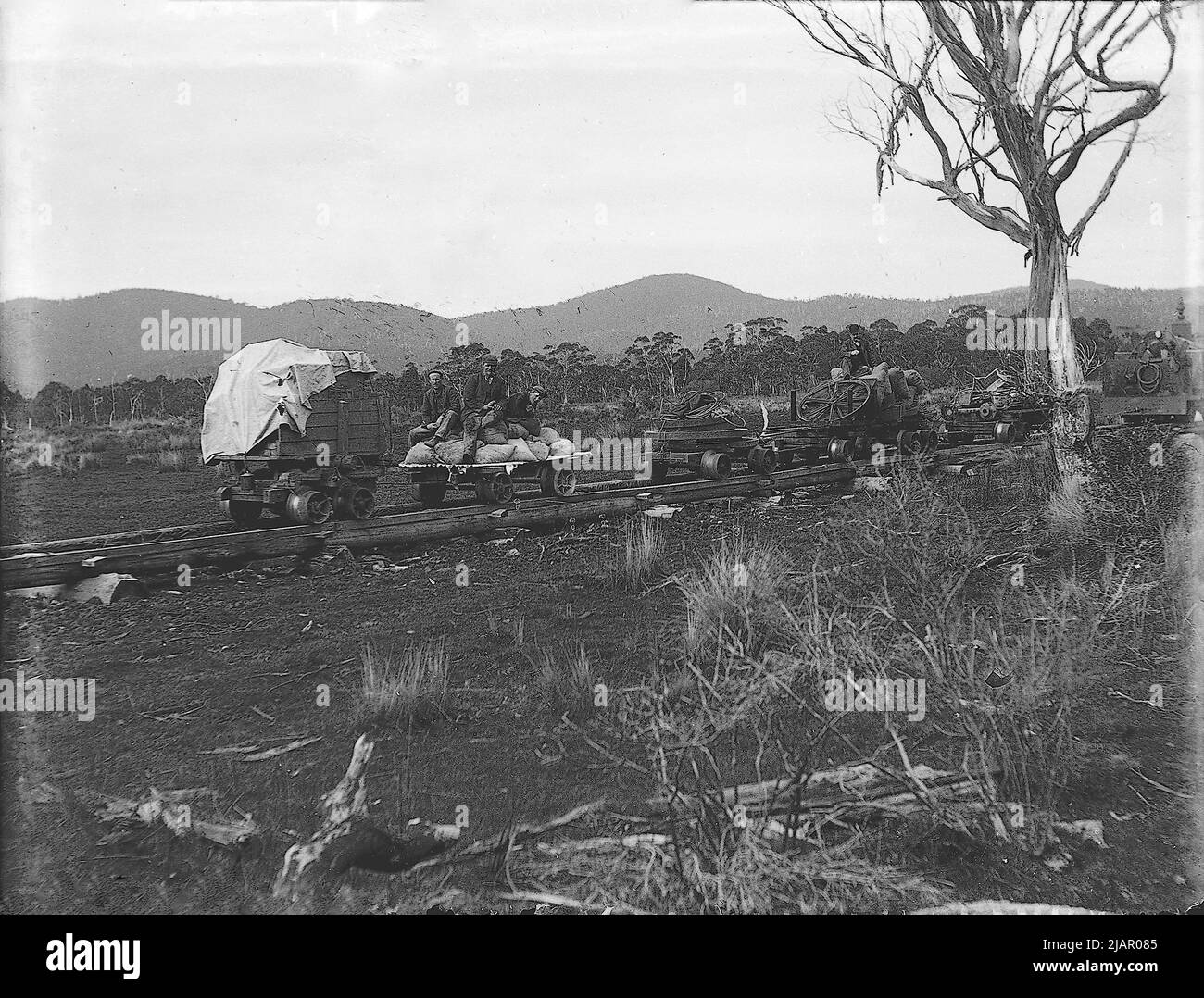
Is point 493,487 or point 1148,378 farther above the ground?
point 1148,378

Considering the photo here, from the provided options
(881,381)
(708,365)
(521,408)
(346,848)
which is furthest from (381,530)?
(881,381)

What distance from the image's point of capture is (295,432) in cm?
677

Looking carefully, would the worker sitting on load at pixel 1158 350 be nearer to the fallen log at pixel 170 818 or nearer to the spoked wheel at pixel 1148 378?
the spoked wheel at pixel 1148 378

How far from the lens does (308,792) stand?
13.8 feet

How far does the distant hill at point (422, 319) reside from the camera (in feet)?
18.4

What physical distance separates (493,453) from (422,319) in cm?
113

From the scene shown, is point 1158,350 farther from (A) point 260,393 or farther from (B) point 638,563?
(A) point 260,393

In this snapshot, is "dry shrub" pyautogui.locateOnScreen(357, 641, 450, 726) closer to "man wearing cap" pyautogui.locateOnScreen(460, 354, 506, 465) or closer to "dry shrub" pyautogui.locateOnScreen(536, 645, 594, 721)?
"dry shrub" pyautogui.locateOnScreen(536, 645, 594, 721)

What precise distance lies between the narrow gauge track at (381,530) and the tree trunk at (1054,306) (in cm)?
86

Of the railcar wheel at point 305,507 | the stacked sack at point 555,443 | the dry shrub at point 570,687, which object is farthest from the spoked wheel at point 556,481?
the dry shrub at point 570,687

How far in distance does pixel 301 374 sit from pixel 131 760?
3005mm

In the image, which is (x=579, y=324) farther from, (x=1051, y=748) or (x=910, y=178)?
(x=1051, y=748)

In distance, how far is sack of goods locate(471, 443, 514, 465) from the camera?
7.30 m
